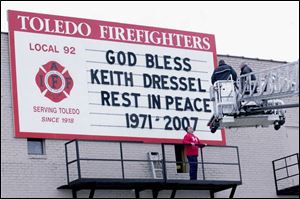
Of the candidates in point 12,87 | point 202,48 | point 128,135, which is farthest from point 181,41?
point 12,87

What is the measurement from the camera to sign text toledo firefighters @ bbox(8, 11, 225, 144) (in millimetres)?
29766

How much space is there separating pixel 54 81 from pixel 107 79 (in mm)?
1953

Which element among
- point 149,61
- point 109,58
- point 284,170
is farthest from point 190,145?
point 284,170

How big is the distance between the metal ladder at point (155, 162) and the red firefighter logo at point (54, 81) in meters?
3.43

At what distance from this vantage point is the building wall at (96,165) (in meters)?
28.7

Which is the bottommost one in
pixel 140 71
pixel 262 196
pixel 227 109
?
pixel 262 196

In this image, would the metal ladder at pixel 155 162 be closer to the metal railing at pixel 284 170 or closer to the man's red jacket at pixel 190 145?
the man's red jacket at pixel 190 145

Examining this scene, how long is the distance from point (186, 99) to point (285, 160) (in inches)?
177

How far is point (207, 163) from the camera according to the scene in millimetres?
31078

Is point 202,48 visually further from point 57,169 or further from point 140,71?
point 57,169

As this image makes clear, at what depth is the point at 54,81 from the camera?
99.1 ft

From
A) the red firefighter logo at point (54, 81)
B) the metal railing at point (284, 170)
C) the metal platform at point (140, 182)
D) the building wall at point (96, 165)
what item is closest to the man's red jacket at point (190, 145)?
the metal platform at point (140, 182)

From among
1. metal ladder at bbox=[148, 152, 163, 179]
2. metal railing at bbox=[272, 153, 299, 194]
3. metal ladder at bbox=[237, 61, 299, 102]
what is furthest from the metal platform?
metal ladder at bbox=[237, 61, 299, 102]

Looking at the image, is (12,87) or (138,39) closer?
(12,87)
